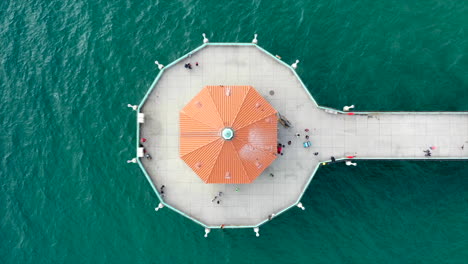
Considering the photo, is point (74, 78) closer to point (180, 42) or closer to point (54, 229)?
point (180, 42)

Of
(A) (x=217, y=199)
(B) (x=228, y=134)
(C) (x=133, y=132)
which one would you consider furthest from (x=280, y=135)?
(C) (x=133, y=132)

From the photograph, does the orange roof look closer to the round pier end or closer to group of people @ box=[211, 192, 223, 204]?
the round pier end

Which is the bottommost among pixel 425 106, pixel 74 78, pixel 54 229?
pixel 54 229

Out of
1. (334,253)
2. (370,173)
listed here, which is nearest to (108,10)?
(370,173)

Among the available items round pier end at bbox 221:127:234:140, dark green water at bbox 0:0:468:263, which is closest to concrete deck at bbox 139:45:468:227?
dark green water at bbox 0:0:468:263

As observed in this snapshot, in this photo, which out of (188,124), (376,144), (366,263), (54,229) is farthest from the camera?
(54,229)

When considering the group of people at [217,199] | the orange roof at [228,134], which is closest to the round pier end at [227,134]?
the orange roof at [228,134]
